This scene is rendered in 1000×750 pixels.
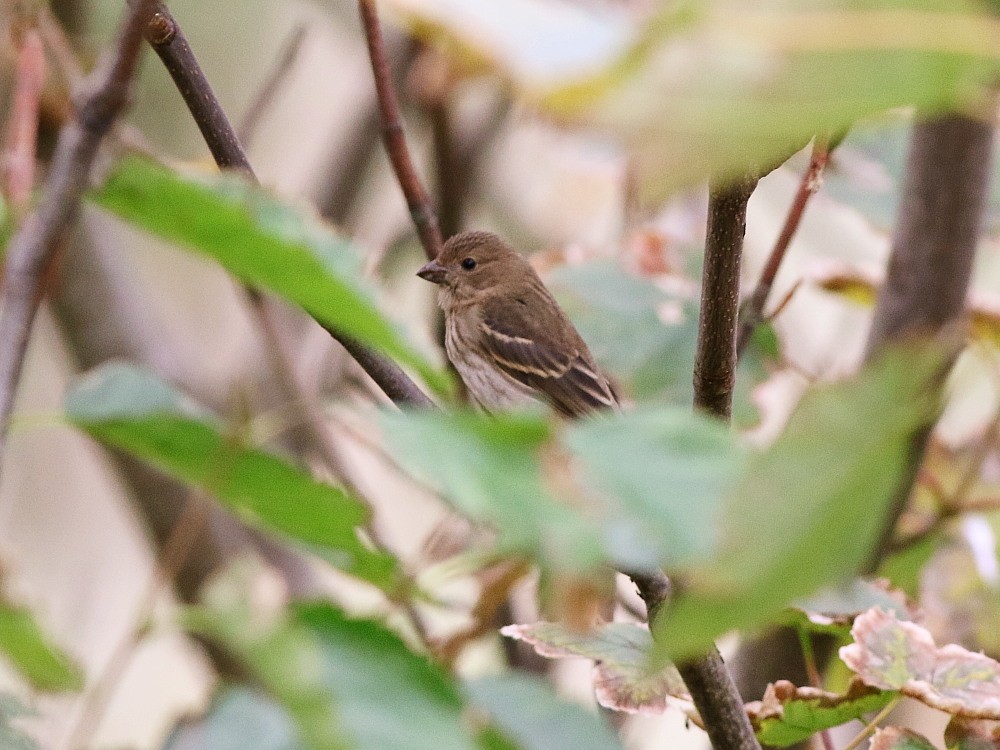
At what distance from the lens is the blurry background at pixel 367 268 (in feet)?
A: 9.23

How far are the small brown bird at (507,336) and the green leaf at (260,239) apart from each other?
3275 mm

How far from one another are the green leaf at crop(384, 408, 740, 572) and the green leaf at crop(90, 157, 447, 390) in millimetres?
64

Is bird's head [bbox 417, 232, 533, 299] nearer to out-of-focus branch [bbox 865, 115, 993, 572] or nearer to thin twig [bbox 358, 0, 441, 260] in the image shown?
thin twig [bbox 358, 0, 441, 260]

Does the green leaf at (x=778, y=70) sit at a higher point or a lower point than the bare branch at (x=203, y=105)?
lower

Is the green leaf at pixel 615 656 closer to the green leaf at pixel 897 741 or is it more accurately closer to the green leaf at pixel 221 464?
the green leaf at pixel 897 741

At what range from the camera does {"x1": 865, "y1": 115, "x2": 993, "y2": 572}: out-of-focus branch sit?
268 centimetres

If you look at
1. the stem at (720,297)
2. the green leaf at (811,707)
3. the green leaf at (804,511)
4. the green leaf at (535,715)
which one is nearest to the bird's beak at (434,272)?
the stem at (720,297)

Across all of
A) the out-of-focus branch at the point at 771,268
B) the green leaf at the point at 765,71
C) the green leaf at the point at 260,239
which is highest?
the out-of-focus branch at the point at 771,268

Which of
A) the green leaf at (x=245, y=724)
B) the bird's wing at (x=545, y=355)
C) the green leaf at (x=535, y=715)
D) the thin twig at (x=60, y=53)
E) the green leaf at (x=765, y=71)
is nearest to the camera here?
the green leaf at (x=765, y=71)

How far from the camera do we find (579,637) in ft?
5.20

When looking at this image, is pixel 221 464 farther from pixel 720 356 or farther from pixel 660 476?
pixel 720 356

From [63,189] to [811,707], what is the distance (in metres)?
1.12

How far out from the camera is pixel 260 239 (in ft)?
2.44

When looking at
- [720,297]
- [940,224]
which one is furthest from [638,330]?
[720,297]
